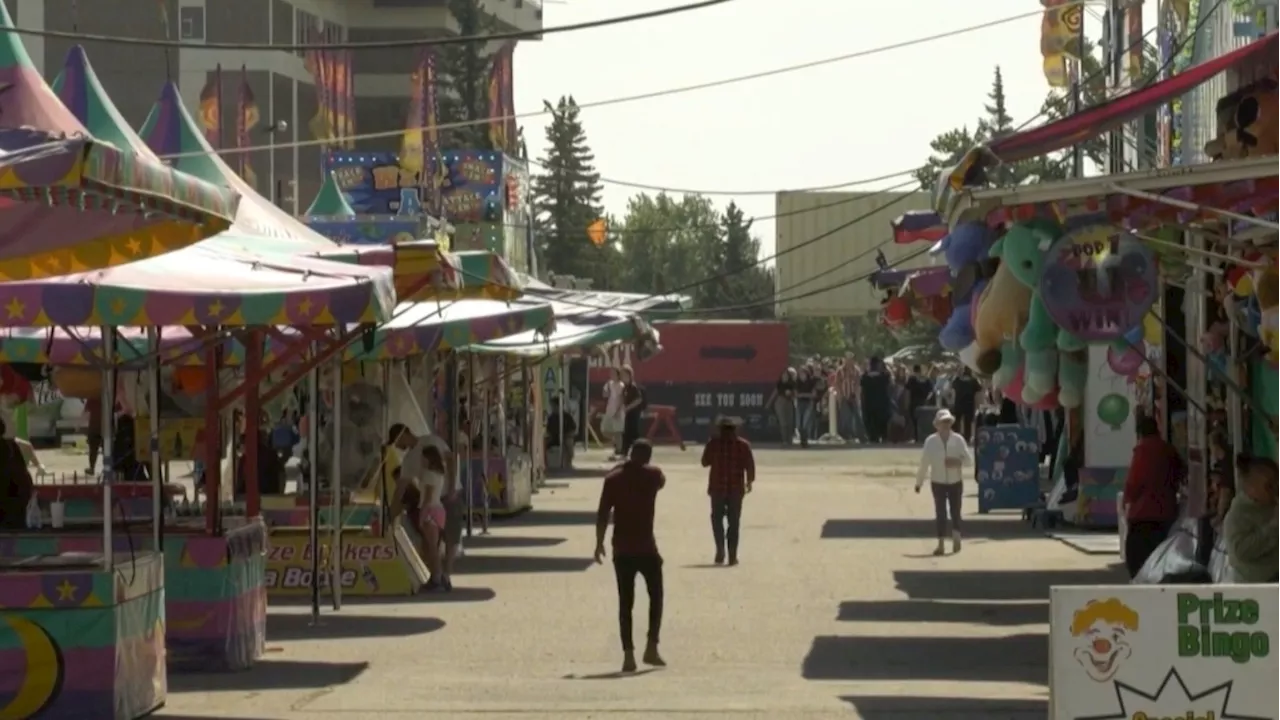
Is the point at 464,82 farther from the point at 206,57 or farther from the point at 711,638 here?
the point at 711,638

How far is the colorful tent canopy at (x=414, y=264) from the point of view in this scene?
18375 millimetres

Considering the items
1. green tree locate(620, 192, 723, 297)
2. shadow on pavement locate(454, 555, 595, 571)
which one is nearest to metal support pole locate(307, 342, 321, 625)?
shadow on pavement locate(454, 555, 595, 571)

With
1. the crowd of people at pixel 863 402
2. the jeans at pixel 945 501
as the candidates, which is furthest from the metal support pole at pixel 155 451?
the crowd of people at pixel 863 402

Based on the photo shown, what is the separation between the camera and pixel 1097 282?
47.9 feet

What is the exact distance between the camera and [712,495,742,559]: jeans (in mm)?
25141

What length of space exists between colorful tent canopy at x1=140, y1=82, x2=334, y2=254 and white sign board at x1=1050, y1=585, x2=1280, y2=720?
9.23 meters

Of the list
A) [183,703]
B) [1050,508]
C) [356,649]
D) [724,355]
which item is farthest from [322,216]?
[724,355]

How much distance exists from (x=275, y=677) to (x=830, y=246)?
4856 cm

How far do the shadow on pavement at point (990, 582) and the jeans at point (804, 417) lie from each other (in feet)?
95.5

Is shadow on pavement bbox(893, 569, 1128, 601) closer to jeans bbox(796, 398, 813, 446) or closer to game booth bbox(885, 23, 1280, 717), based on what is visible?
game booth bbox(885, 23, 1280, 717)

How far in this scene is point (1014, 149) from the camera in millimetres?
15383

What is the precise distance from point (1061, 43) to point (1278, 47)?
20.3 metres

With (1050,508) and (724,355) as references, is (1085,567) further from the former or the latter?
(724,355)

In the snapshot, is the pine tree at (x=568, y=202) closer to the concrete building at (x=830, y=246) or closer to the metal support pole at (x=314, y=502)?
the concrete building at (x=830, y=246)
